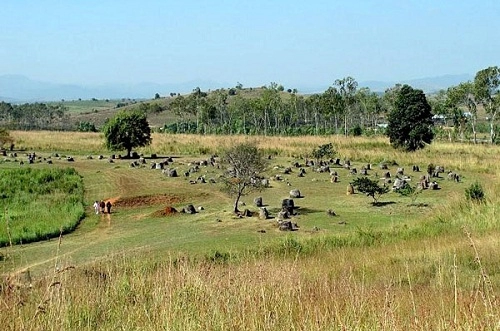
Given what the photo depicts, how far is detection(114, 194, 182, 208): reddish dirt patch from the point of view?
25547 mm

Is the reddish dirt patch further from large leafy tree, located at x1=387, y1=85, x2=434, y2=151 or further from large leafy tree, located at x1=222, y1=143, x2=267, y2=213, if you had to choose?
large leafy tree, located at x1=387, y1=85, x2=434, y2=151

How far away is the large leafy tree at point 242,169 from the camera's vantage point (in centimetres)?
2297

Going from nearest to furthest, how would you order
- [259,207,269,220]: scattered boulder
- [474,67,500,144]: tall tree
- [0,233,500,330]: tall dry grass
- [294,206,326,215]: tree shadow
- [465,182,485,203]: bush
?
[0,233,500,330]: tall dry grass
[465,182,485,203]: bush
[259,207,269,220]: scattered boulder
[294,206,326,215]: tree shadow
[474,67,500,144]: tall tree

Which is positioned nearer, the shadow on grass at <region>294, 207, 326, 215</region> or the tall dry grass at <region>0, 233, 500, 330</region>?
the tall dry grass at <region>0, 233, 500, 330</region>

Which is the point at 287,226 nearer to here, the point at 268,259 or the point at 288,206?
the point at 288,206

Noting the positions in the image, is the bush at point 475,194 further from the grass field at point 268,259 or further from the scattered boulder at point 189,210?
the scattered boulder at point 189,210

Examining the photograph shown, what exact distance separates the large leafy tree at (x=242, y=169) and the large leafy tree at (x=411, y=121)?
24.6 m

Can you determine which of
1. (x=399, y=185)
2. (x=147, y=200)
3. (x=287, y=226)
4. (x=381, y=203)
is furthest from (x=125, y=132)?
(x=287, y=226)

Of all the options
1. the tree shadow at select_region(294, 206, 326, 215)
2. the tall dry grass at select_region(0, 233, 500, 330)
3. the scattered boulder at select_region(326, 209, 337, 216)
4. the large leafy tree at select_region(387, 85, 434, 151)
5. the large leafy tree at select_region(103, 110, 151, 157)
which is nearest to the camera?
the tall dry grass at select_region(0, 233, 500, 330)

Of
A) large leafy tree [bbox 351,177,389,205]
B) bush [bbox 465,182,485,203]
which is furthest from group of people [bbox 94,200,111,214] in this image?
bush [bbox 465,182,485,203]

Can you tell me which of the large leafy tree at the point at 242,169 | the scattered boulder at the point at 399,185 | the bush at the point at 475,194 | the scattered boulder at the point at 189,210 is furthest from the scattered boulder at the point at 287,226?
the scattered boulder at the point at 399,185

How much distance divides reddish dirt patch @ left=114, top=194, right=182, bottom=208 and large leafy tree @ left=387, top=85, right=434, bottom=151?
24.7 metres

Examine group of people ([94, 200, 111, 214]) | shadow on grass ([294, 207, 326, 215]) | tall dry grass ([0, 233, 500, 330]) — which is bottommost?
shadow on grass ([294, 207, 326, 215])

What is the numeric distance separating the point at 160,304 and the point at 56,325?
3.51 feet
